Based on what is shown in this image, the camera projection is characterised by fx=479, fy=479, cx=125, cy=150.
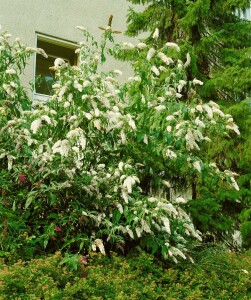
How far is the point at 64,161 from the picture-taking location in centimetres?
498

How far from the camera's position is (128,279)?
4.36 m

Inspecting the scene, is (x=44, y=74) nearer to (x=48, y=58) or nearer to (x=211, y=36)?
(x=48, y=58)

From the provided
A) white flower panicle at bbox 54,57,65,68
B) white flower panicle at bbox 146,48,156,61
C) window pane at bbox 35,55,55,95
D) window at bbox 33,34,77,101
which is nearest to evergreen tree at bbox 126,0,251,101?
window at bbox 33,34,77,101

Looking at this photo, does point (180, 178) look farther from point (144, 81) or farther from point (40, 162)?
point (40, 162)

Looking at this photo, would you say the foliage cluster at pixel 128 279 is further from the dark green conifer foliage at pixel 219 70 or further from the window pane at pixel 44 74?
the window pane at pixel 44 74

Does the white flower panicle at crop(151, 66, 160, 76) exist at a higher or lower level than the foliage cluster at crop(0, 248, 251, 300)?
higher

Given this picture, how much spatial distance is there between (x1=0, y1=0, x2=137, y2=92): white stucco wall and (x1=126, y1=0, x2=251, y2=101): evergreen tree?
1.28 m

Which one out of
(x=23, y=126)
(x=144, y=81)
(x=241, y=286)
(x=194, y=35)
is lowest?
(x=241, y=286)

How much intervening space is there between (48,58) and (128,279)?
19.0ft

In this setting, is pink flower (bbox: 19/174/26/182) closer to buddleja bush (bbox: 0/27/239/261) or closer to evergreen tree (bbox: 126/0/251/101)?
buddleja bush (bbox: 0/27/239/261)

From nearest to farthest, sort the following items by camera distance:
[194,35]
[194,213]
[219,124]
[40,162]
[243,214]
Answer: [40,162] → [219,124] → [194,213] → [243,214] → [194,35]

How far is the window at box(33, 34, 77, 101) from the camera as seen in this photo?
8.79 m

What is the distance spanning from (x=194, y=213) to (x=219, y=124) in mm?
1788

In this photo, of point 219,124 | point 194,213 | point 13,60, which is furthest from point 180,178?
point 13,60
